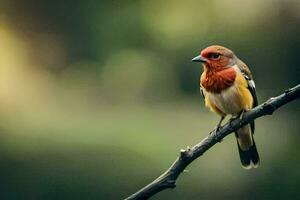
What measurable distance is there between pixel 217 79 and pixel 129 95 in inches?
403

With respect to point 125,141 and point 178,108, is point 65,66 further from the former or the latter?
point 125,141

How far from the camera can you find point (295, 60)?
14820mm

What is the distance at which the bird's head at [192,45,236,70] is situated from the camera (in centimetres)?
347

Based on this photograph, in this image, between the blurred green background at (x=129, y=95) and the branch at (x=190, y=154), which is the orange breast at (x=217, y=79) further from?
the blurred green background at (x=129, y=95)

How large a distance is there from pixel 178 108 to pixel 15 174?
8.79ft

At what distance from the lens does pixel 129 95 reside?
13.9 meters

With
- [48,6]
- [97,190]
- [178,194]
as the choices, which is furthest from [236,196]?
[48,6]

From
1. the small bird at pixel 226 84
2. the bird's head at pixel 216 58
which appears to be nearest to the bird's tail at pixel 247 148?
the small bird at pixel 226 84

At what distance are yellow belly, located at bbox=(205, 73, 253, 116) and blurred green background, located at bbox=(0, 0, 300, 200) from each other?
6.40 meters

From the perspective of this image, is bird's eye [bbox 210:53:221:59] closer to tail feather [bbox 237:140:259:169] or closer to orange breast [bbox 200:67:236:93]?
orange breast [bbox 200:67:236:93]

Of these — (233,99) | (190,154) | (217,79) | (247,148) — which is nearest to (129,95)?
(247,148)

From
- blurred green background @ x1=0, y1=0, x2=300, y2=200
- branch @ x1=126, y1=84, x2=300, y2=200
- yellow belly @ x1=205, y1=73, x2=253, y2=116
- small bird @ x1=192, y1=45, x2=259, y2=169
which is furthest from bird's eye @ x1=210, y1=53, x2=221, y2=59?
blurred green background @ x1=0, y1=0, x2=300, y2=200

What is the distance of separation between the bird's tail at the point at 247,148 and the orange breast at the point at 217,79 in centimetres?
59

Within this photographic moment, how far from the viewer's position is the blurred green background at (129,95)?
1118 cm
